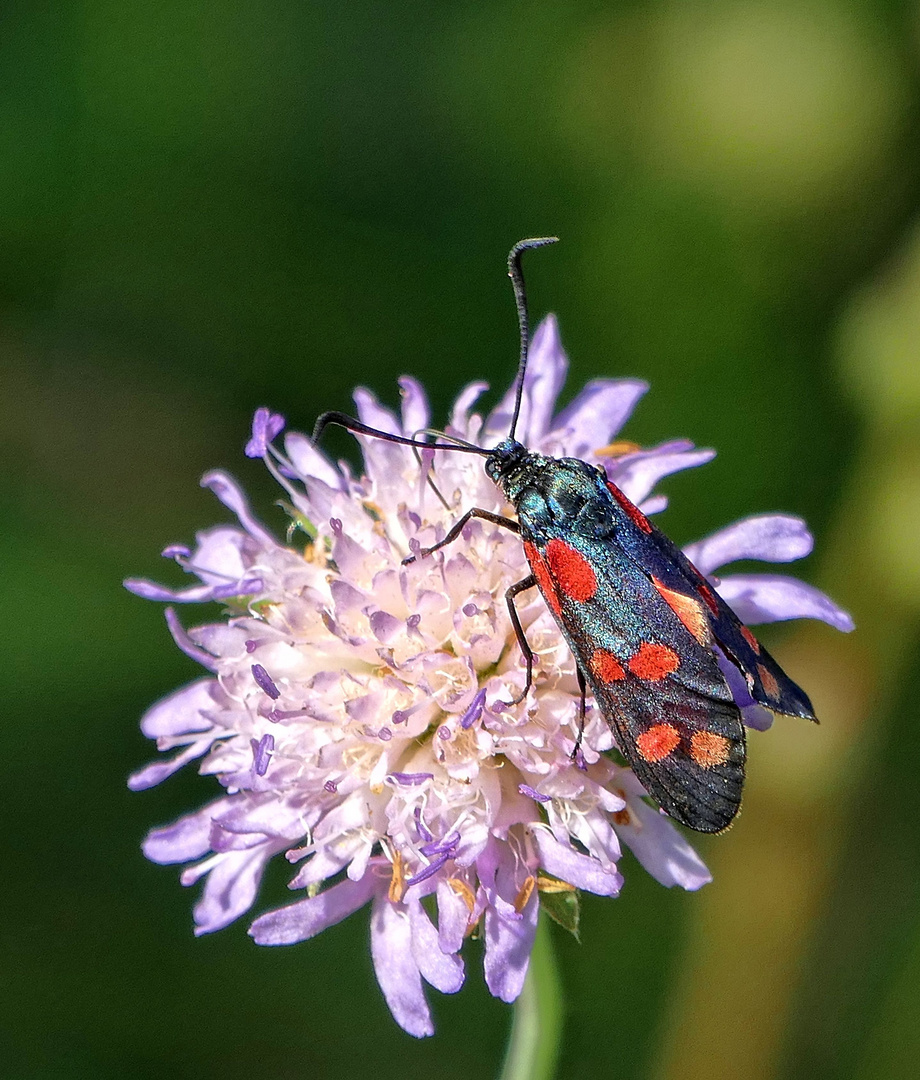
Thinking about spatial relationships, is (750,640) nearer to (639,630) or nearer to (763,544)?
(639,630)

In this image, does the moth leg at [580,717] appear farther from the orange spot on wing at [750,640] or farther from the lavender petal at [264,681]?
the lavender petal at [264,681]

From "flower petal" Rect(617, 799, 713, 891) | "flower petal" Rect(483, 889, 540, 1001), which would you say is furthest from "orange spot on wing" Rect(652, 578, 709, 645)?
"flower petal" Rect(483, 889, 540, 1001)

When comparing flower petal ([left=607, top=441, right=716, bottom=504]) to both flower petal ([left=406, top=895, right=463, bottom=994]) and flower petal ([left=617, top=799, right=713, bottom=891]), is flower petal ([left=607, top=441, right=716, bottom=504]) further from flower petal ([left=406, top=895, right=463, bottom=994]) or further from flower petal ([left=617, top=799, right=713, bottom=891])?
flower petal ([left=406, top=895, right=463, bottom=994])

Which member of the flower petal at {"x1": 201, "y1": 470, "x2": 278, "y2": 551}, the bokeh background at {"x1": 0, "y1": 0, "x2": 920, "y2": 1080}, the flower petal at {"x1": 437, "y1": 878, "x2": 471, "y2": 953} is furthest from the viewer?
the bokeh background at {"x1": 0, "y1": 0, "x2": 920, "y2": 1080}

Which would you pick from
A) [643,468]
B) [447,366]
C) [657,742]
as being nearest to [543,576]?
[657,742]

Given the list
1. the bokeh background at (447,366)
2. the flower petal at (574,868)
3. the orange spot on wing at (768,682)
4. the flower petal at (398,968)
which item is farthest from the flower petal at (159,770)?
the bokeh background at (447,366)

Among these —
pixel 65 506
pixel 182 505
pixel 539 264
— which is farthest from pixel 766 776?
pixel 65 506
